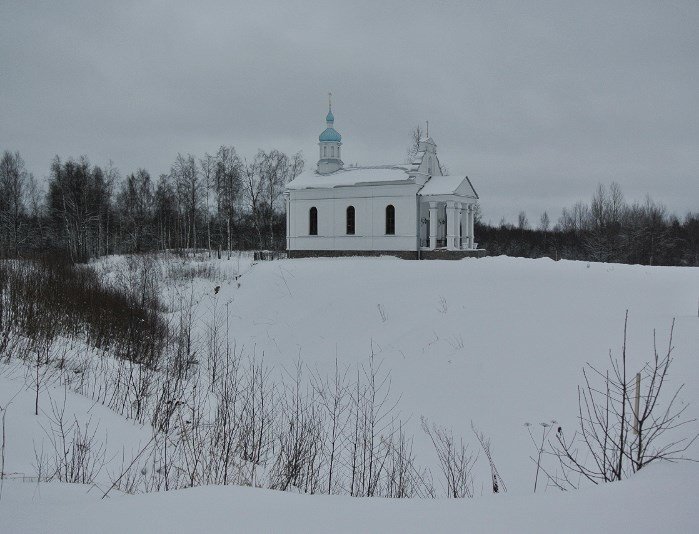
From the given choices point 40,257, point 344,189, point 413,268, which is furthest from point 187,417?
point 344,189

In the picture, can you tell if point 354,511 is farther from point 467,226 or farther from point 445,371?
point 467,226

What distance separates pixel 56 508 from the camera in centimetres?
353

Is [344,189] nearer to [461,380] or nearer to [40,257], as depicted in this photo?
[40,257]

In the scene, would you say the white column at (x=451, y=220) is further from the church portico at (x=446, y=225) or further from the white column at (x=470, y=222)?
the white column at (x=470, y=222)

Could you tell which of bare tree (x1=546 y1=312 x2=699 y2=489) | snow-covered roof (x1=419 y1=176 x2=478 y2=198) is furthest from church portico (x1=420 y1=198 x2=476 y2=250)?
bare tree (x1=546 y1=312 x2=699 y2=489)

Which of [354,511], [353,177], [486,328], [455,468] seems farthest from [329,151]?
[354,511]

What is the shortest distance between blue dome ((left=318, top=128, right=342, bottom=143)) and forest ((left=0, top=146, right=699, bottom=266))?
11.1 meters

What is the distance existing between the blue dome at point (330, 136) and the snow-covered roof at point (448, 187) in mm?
6519

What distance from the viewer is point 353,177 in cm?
3044

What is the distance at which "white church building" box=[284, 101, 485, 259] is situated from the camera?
28484mm

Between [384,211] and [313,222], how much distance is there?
15.3 feet

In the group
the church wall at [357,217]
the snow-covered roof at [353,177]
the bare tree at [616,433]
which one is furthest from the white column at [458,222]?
the bare tree at [616,433]

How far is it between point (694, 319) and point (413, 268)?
38.3 ft

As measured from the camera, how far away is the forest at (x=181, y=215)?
41.3 m
